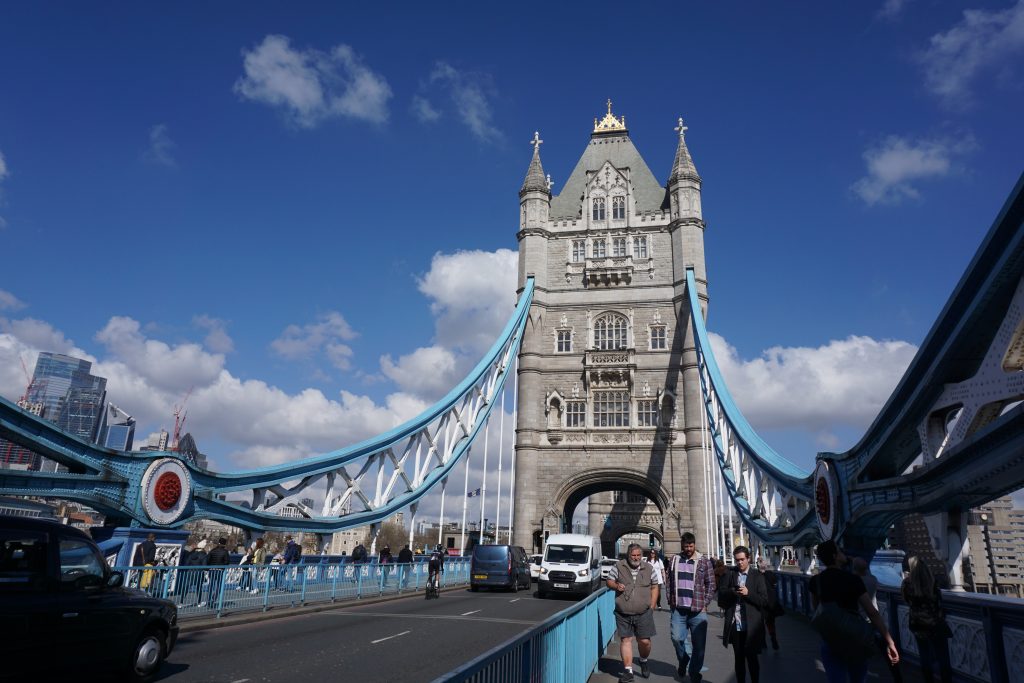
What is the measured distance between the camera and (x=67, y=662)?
5.92 metres

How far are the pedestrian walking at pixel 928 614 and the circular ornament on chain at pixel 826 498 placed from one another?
5.90 meters

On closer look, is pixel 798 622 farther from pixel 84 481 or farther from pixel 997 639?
pixel 84 481

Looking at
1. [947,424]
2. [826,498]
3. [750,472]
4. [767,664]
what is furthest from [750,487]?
[767,664]

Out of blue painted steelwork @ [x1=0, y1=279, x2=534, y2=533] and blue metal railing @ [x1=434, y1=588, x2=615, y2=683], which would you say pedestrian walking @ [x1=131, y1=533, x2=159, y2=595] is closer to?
blue painted steelwork @ [x1=0, y1=279, x2=534, y2=533]

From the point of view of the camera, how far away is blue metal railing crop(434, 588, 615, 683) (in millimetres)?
3602

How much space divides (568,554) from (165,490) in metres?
11.7

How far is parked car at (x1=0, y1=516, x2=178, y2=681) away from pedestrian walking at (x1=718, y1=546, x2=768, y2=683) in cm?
611

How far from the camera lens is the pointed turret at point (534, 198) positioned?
3769cm

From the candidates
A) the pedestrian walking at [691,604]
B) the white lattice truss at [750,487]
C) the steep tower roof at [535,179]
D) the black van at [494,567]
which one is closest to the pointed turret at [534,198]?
the steep tower roof at [535,179]

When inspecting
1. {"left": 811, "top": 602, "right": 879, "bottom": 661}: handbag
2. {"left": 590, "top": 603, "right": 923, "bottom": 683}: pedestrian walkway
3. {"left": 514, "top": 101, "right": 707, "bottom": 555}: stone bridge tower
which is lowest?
{"left": 590, "top": 603, "right": 923, "bottom": 683}: pedestrian walkway

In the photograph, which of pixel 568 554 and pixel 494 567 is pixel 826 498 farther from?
pixel 494 567

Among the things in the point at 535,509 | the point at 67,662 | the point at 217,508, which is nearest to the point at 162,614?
the point at 67,662

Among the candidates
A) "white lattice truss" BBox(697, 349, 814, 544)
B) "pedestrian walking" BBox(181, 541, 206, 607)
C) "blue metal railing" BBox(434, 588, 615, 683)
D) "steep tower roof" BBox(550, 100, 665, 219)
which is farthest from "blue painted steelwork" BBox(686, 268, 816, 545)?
"pedestrian walking" BBox(181, 541, 206, 607)

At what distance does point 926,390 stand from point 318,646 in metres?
9.44
